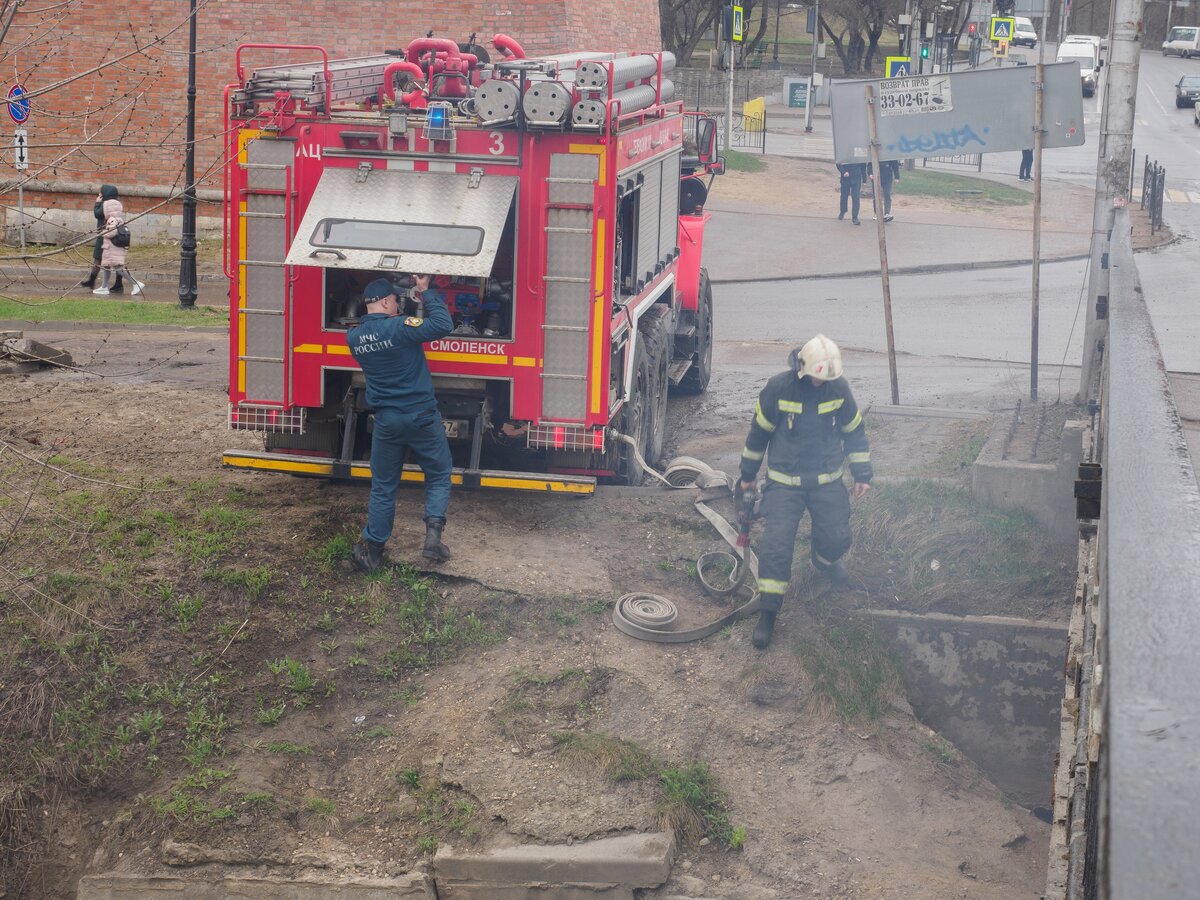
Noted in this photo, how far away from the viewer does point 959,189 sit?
31.8 m

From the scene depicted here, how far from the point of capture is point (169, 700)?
6.77 metres

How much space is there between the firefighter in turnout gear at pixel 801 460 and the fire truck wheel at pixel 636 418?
2.01 metres

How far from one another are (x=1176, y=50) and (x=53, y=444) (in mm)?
83905

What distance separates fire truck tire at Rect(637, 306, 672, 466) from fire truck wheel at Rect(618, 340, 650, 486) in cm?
11

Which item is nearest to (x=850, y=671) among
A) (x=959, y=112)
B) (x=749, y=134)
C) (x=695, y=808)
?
(x=695, y=808)

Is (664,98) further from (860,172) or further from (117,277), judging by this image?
(860,172)

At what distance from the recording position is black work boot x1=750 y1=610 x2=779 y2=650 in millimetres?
7359

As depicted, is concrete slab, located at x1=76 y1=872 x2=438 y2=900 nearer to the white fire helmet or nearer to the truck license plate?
the white fire helmet

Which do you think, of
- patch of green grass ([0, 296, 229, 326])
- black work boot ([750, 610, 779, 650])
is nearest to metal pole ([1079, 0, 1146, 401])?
black work boot ([750, 610, 779, 650])

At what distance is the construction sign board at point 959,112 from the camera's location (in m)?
10.3

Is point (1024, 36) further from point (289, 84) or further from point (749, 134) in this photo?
point (289, 84)

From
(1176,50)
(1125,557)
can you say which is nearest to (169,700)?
(1125,557)

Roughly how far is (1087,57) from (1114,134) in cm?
5175

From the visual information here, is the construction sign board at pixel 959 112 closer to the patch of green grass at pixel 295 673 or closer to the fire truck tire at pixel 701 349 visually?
the fire truck tire at pixel 701 349
